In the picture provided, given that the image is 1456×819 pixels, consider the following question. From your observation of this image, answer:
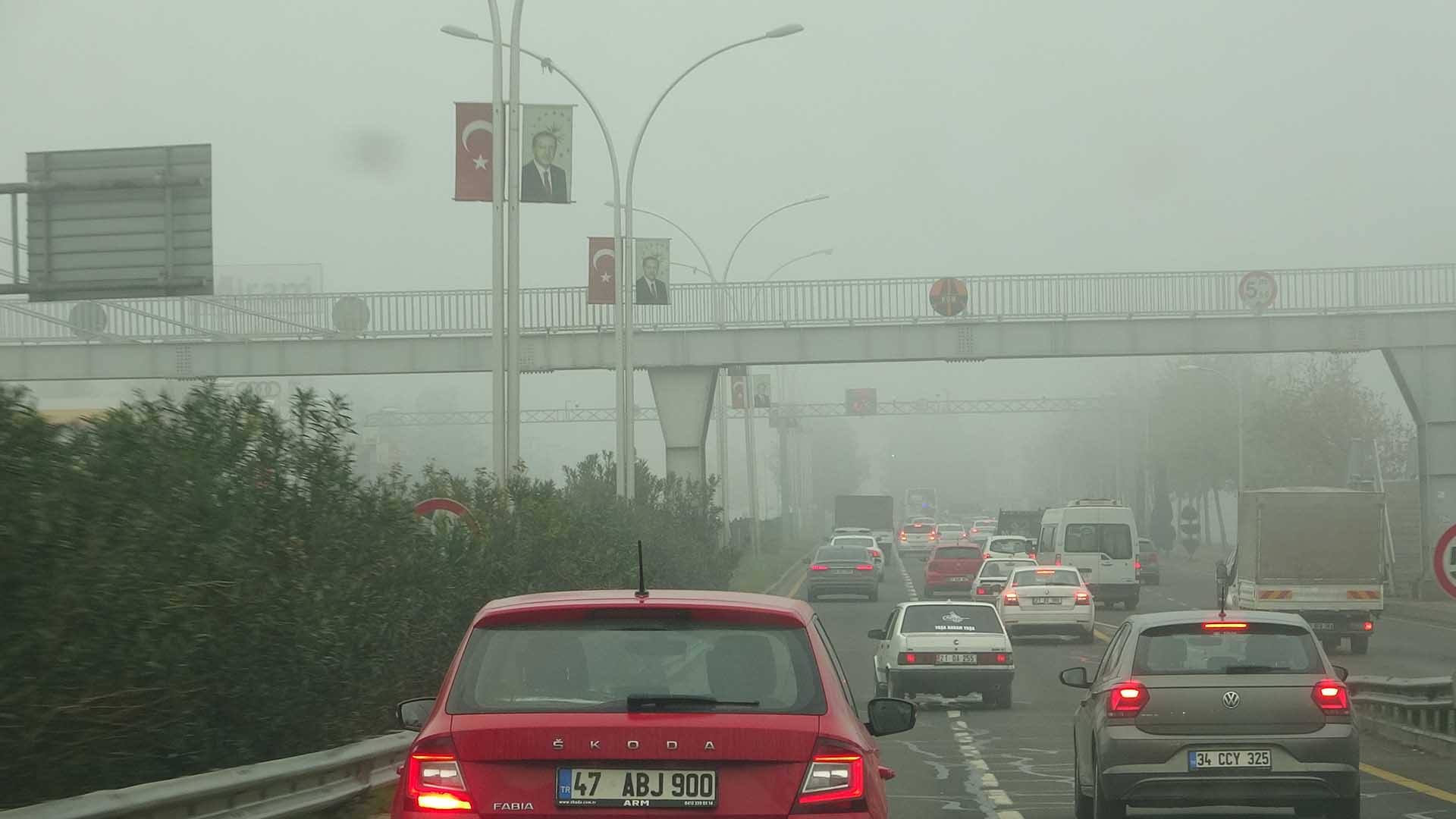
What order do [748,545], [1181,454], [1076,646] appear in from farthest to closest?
[1181,454] → [748,545] → [1076,646]

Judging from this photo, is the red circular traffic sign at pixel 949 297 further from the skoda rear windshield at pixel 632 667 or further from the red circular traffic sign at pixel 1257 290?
the skoda rear windshield at pixel 632 667

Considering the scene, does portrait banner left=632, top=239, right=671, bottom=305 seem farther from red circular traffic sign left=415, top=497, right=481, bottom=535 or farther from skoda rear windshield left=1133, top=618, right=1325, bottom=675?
skoda rear windshield left=1133, top=618, right=1325, bottom=675

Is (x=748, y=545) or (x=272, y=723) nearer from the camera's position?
(x=272, y=723)

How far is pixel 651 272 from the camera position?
3903 centimetres

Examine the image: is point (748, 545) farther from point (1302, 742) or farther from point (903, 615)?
point (1302, 742)

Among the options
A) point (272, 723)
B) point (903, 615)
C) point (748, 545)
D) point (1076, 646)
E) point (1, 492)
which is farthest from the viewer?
point (748, 545)

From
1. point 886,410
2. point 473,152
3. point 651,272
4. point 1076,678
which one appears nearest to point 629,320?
point 651,272

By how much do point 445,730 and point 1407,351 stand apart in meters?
50.8

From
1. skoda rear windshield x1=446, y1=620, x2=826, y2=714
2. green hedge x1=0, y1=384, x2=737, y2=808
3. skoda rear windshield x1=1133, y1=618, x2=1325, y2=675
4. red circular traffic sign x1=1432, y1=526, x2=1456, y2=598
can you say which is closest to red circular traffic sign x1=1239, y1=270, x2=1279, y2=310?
red circular traffic sign x1=1432, y1=526, x2=1456, y2=598

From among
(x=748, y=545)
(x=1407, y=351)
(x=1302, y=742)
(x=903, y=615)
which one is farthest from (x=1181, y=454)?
(x=1302, y=742)

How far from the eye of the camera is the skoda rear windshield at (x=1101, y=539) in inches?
1911

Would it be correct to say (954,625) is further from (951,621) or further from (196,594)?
(196,594)

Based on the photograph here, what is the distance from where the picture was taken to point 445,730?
6.13 metres

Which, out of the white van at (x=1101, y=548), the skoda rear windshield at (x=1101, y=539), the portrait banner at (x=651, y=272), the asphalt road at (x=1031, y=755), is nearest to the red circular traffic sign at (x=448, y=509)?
the asphalt road at (x=1031, y=755)
